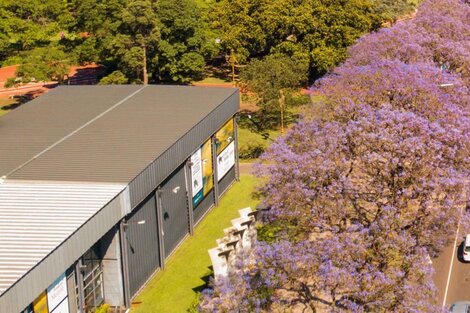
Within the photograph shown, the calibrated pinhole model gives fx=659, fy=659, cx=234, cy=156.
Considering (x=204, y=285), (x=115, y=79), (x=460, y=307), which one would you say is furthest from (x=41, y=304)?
(x=115, y=79)

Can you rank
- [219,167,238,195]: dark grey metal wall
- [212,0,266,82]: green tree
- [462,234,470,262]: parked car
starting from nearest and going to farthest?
[462,234,470,262]: parked car < [219,167,238,195]: dark grey metal wall < [212,0,266,82]: green tree

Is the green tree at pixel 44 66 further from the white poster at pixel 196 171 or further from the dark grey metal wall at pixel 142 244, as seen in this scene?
the dark grey metal wall at pixel 142 244

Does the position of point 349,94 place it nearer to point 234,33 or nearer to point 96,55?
point 234,33

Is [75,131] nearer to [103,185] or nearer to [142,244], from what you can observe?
[103,185]

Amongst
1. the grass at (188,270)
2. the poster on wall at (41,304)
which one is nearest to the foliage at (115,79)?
the grass at (188,270)

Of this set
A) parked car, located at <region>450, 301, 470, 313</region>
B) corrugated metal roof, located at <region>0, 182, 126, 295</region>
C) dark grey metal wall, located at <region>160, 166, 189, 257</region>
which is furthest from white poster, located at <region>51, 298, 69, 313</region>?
parked car, located at <region>450, 301, 470, 313</region>

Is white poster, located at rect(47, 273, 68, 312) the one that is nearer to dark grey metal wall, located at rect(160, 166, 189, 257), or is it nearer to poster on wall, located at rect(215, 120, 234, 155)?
dark grey metal wall, located at rect(160, 166, 189, 257)
